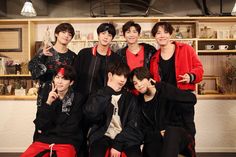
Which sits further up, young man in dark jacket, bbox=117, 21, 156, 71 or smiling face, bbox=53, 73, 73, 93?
young man in dark jacket, bbox=117, 21, 156, 71

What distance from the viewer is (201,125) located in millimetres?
4090

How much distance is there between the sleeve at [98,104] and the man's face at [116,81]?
0.14 ft

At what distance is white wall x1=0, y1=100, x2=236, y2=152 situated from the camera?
4.06 meters

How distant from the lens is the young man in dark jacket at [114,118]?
209 centimetres

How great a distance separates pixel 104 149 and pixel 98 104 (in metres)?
0.34

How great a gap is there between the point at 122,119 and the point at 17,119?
2476 mm

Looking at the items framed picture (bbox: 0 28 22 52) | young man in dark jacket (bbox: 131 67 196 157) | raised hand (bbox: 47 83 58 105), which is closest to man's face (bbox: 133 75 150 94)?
young man in dark jacket (bbox: 131 67 196 157)

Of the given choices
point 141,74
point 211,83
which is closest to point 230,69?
point 211,83

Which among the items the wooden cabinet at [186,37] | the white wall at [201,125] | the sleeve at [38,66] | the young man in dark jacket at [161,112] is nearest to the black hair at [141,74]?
the young man in dark jacket at [161,112]

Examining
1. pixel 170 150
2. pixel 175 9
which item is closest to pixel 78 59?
pixel 170 150

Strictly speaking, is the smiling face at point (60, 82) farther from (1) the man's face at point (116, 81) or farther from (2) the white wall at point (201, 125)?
(2) the white wall at point (201, 125)

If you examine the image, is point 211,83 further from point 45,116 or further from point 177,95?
point 45,116

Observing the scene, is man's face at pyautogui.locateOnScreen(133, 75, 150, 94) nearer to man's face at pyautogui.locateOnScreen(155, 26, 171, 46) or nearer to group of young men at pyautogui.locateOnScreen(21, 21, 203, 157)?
group of young men at pyautogui.locateOnScreen(21, 21, 203, 157)

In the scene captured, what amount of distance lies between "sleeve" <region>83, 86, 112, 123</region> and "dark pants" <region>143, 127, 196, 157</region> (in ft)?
1.44
